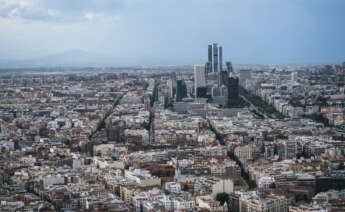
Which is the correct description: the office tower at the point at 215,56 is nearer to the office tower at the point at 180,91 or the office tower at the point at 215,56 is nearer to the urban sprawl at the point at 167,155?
the office tower at the point at 180,91

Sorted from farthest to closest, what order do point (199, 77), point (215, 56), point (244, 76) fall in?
point (215, 56)
point (244, 76)
point (199, 77)

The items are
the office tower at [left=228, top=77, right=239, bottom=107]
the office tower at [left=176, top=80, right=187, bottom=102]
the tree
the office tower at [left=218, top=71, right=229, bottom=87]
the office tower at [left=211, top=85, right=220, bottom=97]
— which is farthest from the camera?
the office tower at [left=218, top=71, right=229, bottom=87]

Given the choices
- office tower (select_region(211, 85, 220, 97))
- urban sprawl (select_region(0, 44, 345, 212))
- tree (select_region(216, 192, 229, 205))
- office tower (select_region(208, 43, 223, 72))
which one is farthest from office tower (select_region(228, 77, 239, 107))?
tree (select_region(216, 192, 229, 205))

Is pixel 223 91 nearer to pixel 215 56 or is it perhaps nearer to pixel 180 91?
pixel 180 91

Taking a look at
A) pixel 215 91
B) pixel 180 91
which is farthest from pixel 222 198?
pixel 180 91

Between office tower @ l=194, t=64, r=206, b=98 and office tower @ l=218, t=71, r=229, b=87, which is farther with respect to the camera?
office tower @ l=194, t=64, r=206, b=98

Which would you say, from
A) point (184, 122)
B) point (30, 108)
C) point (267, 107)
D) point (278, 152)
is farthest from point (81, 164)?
point (267, 107)

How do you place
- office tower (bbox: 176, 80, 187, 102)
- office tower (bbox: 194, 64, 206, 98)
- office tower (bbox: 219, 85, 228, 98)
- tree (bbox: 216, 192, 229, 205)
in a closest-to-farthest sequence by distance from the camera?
tree (bbox: 216, 192, 229, 205)
office tower (bbox: 219, 85, 228, 98)
office tower (bbox: 176, 80, 187, 102)
office tower (bbox: 194, 64, 206, 98)

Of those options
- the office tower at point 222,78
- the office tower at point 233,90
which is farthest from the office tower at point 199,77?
the office tower at point 233,90

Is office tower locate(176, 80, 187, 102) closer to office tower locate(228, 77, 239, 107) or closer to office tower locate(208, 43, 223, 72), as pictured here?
office tower locate(228, 77, 239, 107)
